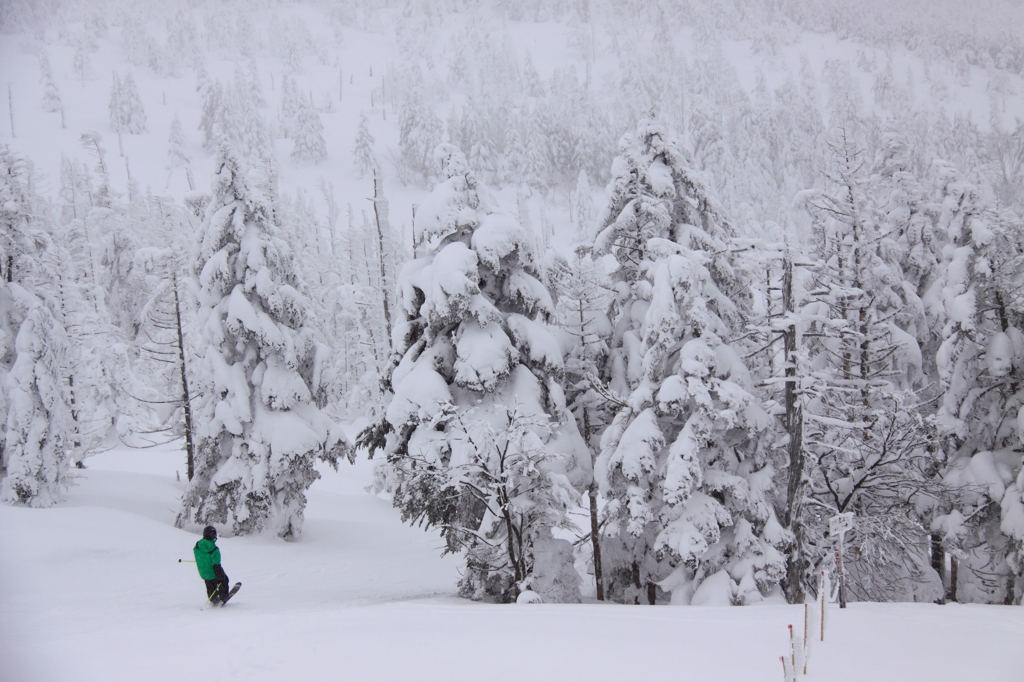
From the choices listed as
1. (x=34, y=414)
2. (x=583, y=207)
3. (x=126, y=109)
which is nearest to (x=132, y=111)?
(x=126, y=109)

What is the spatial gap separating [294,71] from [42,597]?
612ft

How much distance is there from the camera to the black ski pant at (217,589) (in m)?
12.1

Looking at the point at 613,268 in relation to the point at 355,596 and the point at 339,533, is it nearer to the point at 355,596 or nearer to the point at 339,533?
the point at 355,596

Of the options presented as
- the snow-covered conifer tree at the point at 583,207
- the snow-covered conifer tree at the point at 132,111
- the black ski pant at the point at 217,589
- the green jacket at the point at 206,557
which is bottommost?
the black ski pant at the point at 217,589

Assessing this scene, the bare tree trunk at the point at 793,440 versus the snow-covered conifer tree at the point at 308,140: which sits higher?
the snow-covered conifer tree at the point at 308,140

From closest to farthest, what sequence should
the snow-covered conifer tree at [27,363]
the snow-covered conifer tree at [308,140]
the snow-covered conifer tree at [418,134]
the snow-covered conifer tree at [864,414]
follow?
the snow-covered conifer tree at [864,414] → the snow-covered conifer tree at [27,363] → the snow-covered conifer tree at [418,134] → the snow-covered conifer tree at [308,140]

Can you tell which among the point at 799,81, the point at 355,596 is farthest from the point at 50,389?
the point at 799,81

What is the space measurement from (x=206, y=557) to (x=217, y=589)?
0.68 metres

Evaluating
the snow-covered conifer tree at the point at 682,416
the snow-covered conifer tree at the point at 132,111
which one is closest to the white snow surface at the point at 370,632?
the snow-covered conifer tree at the point at 682,416

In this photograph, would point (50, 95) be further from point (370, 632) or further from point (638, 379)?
point (370, 632)

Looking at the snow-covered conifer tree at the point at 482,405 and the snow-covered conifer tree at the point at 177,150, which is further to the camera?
the snow-covered conifer tree at the point at 177,150

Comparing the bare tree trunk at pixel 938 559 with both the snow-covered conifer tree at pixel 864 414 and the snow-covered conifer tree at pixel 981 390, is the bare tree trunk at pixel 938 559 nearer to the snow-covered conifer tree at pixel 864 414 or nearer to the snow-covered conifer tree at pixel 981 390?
the snow-covered conifer tree at pixel 864 414

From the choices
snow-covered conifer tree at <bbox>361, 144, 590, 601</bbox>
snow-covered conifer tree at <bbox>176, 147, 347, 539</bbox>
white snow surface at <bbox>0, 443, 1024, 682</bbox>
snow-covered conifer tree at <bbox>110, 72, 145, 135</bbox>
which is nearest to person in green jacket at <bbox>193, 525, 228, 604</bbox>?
white snow surface at <bbox>0, 443, 1024, 682</bbox>

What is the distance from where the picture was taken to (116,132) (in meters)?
124
